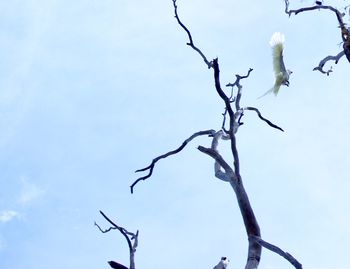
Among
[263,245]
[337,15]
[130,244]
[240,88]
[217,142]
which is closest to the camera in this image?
[263,245]

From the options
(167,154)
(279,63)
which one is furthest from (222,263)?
(279,63)

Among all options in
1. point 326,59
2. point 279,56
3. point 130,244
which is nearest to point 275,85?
point 279,56

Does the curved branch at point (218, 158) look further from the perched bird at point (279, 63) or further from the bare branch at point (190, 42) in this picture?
the perched bird at point (279, 63)

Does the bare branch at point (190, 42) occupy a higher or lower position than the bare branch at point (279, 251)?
higher

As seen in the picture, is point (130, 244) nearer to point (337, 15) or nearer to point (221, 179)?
A: point (221, 179)

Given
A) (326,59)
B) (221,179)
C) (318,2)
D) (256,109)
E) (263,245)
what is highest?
(318,2)

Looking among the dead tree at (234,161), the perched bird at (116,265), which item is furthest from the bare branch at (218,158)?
the perched bird at (116,265)

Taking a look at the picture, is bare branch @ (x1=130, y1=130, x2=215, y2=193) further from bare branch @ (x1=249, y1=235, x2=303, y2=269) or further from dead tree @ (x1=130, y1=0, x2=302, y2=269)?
bare branch @ (x1=249, y1=235, x2=303, y2=269)

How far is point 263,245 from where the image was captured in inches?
235

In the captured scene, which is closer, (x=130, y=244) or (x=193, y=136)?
(x=193, y=136)

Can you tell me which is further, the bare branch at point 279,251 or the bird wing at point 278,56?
the bird wing at point 278,56

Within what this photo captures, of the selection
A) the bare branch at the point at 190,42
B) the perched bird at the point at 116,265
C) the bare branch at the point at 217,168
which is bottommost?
the perched bird at the point at 116,265

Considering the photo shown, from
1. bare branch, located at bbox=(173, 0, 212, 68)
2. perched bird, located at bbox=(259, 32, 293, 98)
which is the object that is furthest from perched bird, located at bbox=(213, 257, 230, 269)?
perched bird, located at bbox=(259, 32, 293, 98)

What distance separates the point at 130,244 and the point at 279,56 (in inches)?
142
